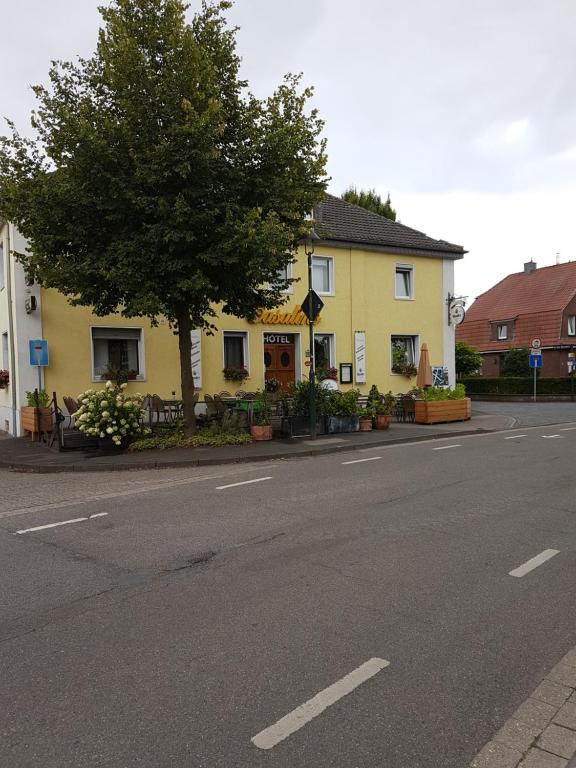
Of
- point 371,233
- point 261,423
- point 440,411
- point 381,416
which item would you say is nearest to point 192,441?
point 261,423

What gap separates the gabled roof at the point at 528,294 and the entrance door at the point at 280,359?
29550mm

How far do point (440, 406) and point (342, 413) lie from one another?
15.8 feet

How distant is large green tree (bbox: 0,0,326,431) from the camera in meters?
11.9

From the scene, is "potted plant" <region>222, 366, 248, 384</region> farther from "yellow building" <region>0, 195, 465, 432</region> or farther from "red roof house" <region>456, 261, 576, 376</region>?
"red roof house" <region>456, 261, 576, 376</region>

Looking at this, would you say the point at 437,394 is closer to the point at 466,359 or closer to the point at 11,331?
the point at 11,331

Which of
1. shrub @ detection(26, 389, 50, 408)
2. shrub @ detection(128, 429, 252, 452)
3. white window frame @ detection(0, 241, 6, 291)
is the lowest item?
shrub @ detection(128, 429, 252, 452)

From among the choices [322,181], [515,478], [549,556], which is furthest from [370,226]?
[549,556]

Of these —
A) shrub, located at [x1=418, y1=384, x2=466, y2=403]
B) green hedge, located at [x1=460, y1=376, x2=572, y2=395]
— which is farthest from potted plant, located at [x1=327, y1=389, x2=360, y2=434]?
green hedge, located at [x1=460, y1=376, x2=572, y2=395]

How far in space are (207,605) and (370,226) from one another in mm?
21291

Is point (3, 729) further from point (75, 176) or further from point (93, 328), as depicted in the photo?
point (93, 328)

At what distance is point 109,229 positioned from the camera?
13.1 meters

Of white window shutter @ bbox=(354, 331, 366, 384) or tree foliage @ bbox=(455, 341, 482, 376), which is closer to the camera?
white window shutter @ bbox=(354, 331, 366, 384)

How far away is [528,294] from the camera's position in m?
48.2

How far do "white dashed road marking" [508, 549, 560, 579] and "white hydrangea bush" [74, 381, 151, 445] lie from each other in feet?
31.6
